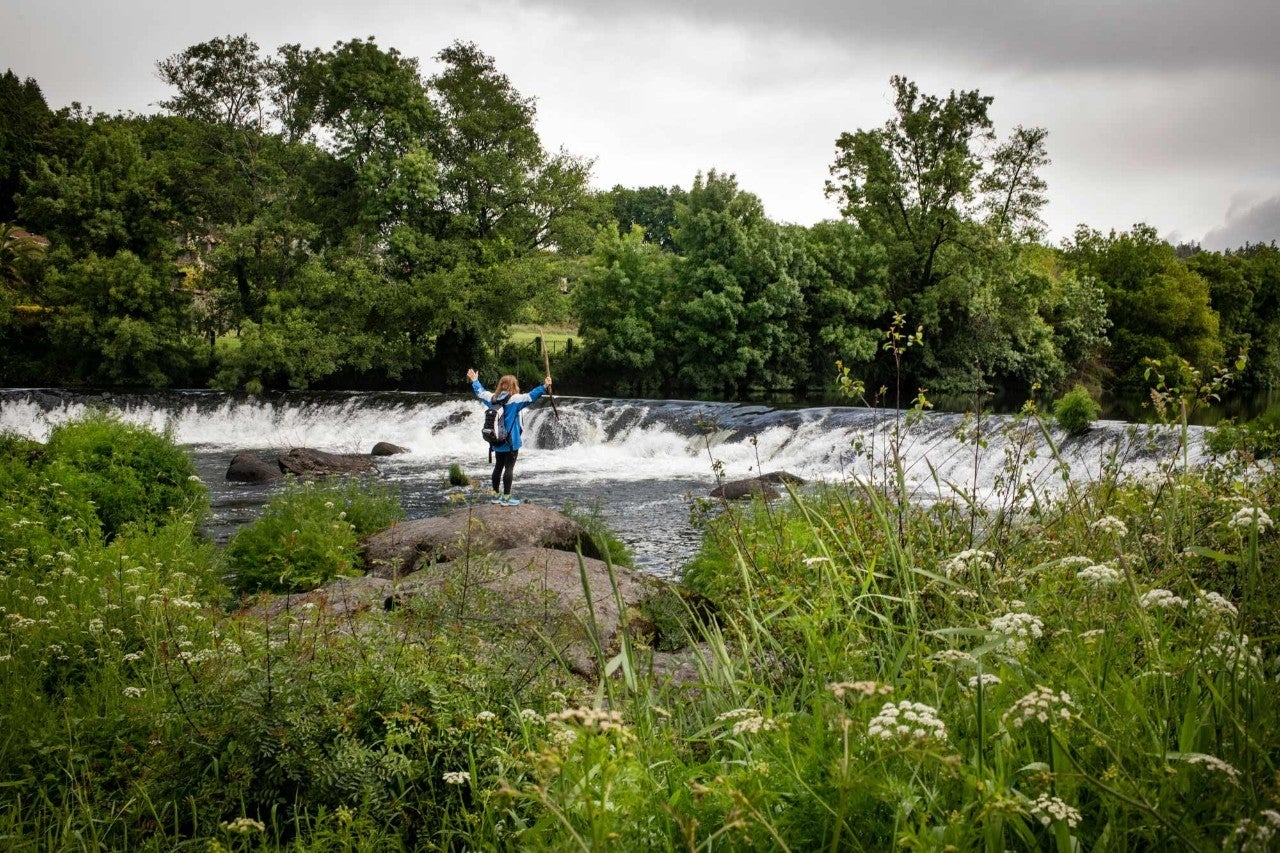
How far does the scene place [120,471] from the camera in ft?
32.4

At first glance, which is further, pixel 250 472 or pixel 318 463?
pixel 318 463

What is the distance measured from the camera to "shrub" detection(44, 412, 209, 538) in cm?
941

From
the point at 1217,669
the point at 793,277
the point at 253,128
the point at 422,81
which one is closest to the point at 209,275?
the point at 253,128

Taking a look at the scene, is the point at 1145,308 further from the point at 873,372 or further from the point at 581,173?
the point at 581,173

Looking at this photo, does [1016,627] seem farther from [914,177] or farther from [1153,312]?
[1153,312]

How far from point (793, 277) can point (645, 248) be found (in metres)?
6.34

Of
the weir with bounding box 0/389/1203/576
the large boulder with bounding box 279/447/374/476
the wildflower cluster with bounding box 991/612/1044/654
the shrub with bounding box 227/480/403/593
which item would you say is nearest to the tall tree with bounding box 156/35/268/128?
the weir with bounding box 0/389/1203/576

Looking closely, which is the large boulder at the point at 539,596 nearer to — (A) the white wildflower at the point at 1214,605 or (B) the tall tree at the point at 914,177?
(A) the white wildflower at the point at 1214,605

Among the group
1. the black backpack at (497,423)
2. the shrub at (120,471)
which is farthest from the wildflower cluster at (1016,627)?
the black backpack at (497,423)

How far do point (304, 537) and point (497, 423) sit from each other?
4196 mm

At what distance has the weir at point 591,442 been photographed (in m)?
14.4

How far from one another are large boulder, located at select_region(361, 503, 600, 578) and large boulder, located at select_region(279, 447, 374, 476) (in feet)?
30.3

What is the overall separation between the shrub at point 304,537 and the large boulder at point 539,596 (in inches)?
69.7

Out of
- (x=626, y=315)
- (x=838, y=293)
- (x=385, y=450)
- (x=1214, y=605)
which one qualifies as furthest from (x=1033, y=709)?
(x=838, y=293)
